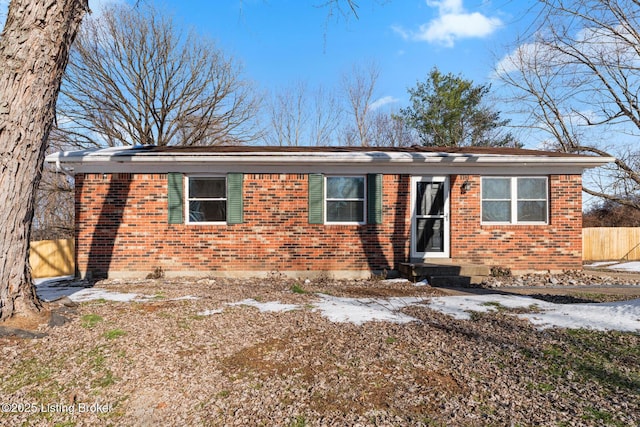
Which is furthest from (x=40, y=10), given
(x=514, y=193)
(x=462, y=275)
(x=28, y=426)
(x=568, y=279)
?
(x=568, y=279)

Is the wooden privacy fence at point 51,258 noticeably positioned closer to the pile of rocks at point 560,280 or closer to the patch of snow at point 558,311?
the patch of snow at point 558,311

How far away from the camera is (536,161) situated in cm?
795

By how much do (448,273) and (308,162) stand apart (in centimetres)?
399

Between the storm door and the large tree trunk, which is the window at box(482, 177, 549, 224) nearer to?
the storm door

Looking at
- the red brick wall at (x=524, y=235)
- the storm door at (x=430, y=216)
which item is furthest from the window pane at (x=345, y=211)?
the red brick wall at (x=524, y=235)

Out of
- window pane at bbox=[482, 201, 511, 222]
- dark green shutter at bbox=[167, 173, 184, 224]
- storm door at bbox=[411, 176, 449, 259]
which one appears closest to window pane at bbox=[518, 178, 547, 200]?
window pane at bbox=[482, 201, 511, 222]

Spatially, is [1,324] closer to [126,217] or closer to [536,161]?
[126,217]

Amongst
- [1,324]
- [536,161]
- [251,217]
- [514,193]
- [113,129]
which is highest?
[113,129]

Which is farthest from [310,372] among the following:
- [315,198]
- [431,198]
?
[431,198]

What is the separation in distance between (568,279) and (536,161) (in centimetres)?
283

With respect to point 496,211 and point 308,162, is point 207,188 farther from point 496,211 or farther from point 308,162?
point 496,211

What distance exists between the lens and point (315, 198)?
316 inches

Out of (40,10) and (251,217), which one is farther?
(251,217)

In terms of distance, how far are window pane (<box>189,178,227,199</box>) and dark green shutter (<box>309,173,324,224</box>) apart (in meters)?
2.10
